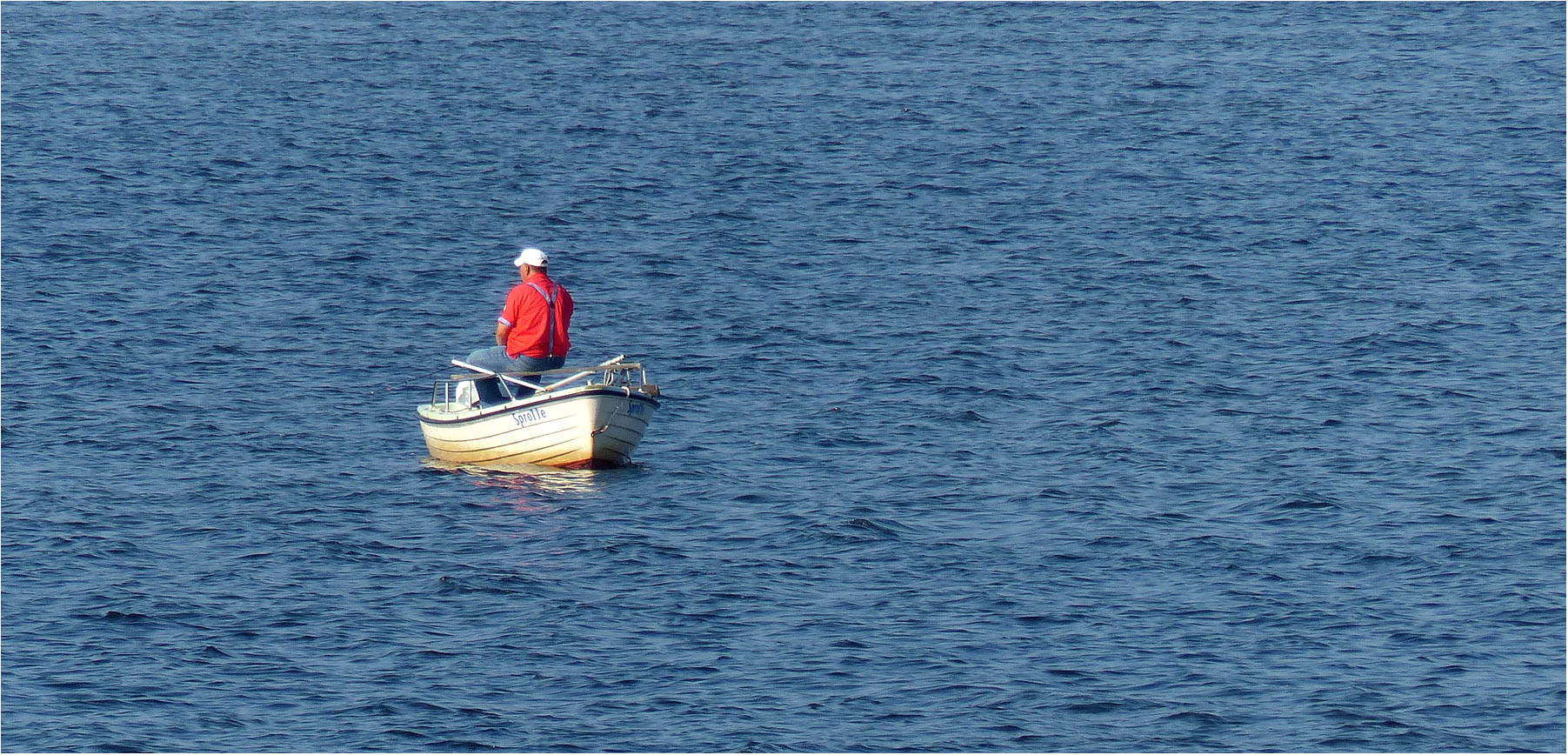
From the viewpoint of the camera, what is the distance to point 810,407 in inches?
1188

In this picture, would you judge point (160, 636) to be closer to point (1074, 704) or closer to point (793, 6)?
point (1074, 704)

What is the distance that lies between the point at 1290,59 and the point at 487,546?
47.9 metres

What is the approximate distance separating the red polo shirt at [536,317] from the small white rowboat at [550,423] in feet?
1.16

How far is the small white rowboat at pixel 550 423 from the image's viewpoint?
84.1 feet

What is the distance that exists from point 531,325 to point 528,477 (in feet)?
6.32

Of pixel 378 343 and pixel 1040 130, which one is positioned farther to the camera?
pixel 1040 130

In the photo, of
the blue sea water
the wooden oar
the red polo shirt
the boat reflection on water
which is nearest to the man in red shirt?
the red polo shirt

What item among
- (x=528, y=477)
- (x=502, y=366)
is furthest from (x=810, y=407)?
(x=502, y=366)

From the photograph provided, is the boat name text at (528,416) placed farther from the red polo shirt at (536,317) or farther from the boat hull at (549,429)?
the red polo shirt at (536,317)

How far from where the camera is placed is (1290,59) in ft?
216

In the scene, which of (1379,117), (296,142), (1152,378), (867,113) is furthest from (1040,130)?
(1152,378)

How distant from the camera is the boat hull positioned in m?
25.7

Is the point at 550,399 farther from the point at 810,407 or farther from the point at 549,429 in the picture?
the point at 810,407

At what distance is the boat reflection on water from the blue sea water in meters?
0.10
